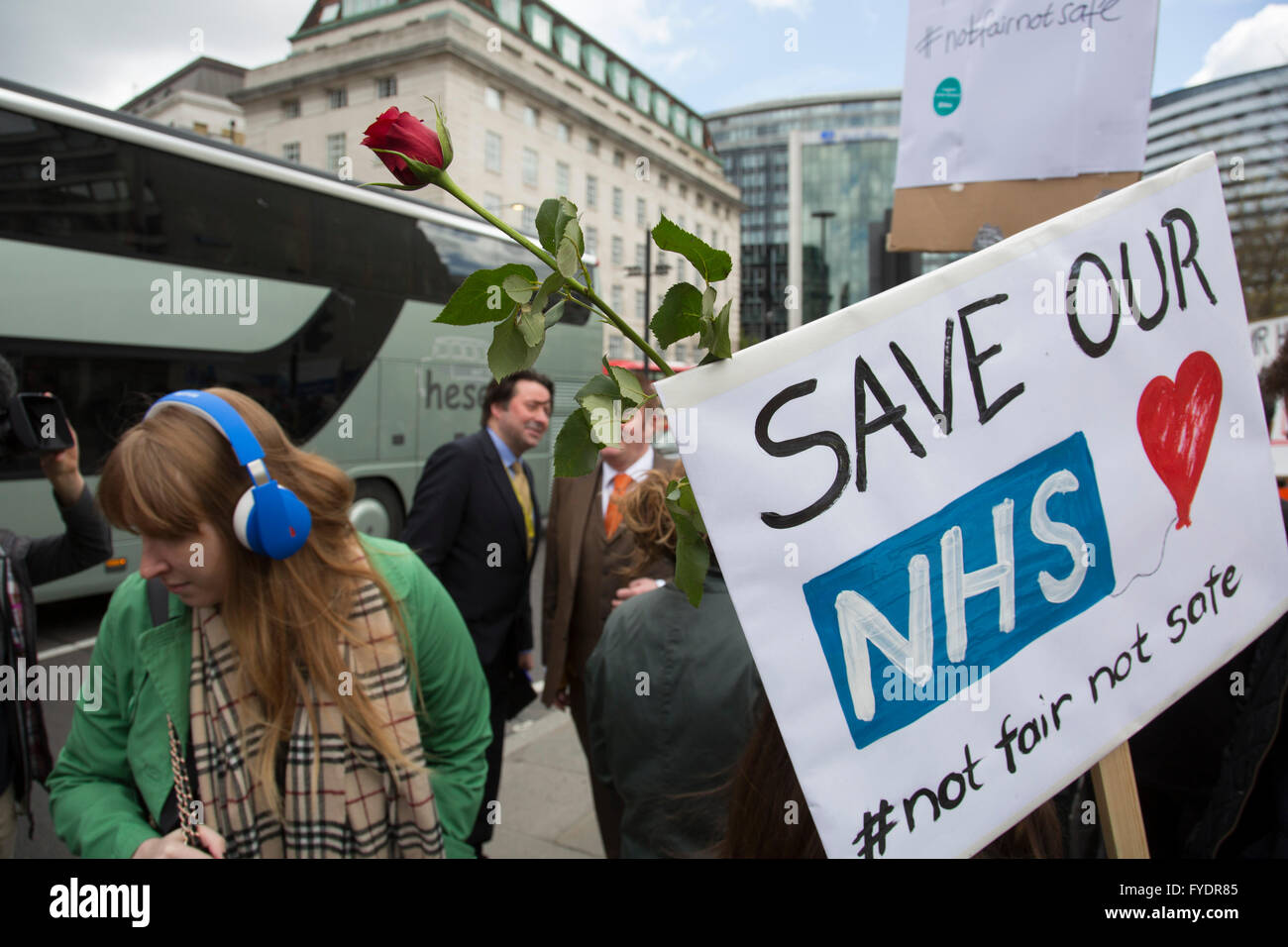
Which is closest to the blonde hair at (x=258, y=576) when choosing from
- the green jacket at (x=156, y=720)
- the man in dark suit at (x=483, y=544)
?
the green jacket at (x=156, y=720)

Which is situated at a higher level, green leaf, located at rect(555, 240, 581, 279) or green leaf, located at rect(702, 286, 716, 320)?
green leaf, located at rect(555, 240, 581, 279)

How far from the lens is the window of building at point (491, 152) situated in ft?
114

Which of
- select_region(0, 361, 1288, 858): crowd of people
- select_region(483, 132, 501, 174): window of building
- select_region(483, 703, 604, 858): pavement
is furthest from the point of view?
select_region(483, 132, 501, 174): window of building

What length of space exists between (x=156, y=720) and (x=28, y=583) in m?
1.10

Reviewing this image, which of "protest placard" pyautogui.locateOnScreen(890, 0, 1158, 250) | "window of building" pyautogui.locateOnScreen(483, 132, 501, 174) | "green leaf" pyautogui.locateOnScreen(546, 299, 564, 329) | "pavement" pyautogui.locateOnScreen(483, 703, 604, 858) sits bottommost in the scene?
"pavement" pyautogui.locateOnScreen(483, 703, 604, 858)

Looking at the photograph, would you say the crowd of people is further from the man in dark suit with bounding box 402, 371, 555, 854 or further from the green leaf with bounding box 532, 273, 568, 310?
the man in dark suit with bounding box 402, 371, 555, 854

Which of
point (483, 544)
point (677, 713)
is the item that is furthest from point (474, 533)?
point (677, 713)

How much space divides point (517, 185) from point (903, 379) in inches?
1494

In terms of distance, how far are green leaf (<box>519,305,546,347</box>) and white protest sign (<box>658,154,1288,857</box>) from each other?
14cm

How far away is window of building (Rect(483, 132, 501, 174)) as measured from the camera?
34.8 m

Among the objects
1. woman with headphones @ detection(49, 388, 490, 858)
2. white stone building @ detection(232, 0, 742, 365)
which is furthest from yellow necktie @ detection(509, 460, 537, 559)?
white stone building @ detection(232, 0, 742, 365)

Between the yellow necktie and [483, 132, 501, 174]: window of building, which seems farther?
[483, 132, 501, 174]: window of building

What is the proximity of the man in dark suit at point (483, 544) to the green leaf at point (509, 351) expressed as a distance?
2.37m

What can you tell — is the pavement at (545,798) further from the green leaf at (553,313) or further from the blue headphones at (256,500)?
the green leaf at (553,313)
